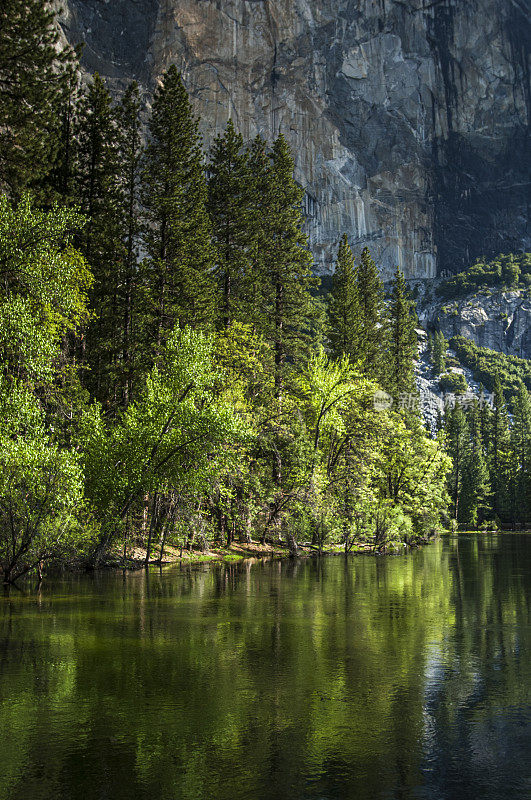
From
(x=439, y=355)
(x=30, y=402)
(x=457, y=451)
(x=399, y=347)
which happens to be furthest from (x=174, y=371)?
(x=439, y=355)

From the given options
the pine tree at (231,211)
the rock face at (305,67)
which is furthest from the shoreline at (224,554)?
the rock face at (305,67)

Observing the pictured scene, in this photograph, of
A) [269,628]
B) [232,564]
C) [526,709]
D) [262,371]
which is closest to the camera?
[526,709]

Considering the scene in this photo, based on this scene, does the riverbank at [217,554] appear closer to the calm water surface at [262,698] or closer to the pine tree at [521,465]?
the calm water surface at [262,698]

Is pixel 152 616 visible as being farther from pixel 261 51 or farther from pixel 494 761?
pixel 261 51

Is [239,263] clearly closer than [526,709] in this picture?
No

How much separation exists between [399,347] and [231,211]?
30.9 metres

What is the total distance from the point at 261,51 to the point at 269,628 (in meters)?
172

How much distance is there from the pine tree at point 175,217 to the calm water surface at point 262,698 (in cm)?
2057

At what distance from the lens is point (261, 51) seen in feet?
550

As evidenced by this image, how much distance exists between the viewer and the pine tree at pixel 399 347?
6581 centimetres

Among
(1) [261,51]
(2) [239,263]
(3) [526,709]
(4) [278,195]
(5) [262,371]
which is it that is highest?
(1) [261,51]

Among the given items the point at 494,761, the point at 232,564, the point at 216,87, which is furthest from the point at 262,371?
the point at 216,87

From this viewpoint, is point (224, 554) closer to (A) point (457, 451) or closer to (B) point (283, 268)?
(B) point (283, 268)

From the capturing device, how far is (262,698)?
10500mm
